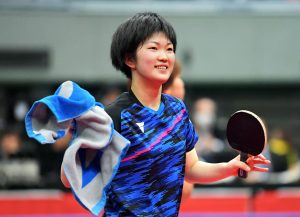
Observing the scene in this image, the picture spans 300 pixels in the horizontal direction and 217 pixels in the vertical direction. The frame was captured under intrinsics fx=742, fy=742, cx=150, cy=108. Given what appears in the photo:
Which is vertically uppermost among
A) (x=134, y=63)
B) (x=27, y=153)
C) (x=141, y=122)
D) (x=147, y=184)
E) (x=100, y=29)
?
(x=134, y=63)

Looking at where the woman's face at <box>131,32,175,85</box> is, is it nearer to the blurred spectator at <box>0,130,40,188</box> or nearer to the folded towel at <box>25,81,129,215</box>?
the folded towel at <box>25,81,129,215</box>

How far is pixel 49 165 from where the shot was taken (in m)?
9.84

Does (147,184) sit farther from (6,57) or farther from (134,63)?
(6,57)

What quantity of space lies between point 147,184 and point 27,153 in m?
7.41

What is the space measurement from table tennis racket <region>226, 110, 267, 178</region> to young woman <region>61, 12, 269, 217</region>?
2.1 inches

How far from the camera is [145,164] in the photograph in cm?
341

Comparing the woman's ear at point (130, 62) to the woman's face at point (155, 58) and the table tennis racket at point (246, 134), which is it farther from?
the table tennis racket at point (246, 134)

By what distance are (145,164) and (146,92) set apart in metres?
0.35

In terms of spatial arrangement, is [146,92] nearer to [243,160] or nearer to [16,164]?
[243,160]

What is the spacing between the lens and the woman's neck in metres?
3.51

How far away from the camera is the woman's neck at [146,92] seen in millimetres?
3510

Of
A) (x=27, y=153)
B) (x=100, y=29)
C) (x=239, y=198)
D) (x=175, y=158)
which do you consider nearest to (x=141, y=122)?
(x=175, y=158)

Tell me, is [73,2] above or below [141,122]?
below

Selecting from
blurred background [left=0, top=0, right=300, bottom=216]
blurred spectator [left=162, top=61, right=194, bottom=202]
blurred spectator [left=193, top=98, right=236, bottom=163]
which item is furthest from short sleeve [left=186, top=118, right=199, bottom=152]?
blurred background [left=0, top=0, right=300, bottom=216]
